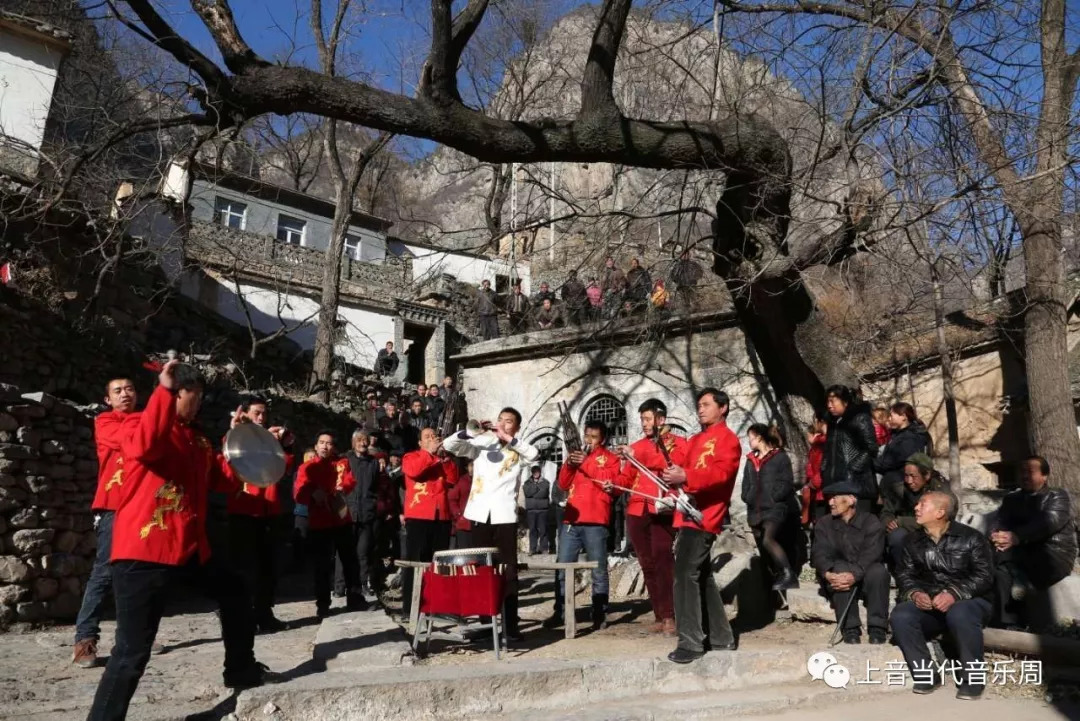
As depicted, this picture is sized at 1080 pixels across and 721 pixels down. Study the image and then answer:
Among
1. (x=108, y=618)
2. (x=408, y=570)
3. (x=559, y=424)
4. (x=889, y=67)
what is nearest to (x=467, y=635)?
(x=408, y=570)

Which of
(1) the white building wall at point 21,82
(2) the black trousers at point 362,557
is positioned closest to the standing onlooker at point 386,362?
(1) the white building wall at point 21,82

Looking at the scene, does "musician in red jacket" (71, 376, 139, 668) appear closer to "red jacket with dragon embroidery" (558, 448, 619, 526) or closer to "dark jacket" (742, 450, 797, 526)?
"red jacket with dragon embroidery" (558, 448, 619, 526)

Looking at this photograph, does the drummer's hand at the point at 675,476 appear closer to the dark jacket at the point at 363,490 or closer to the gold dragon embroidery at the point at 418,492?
the gold dragon embroidery at the point at 418,492

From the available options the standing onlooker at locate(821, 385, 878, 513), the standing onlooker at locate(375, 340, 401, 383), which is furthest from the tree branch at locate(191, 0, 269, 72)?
the standing onlooker at locate(375, 340, 401, 383)

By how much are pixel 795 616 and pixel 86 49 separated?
64.5 feet

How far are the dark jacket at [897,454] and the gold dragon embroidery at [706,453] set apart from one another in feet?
8.97

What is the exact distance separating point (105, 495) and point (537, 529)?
355 inches

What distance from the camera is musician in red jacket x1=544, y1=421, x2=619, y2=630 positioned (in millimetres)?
7113

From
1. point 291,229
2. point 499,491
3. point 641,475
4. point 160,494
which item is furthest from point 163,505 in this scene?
point 291,229

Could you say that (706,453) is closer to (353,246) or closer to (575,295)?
(575,295)

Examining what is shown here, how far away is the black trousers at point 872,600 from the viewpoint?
19.4ft

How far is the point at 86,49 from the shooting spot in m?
18.5

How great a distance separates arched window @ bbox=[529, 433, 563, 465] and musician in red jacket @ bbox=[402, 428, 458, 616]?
8.52 metres

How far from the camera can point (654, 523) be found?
22.9 ft
